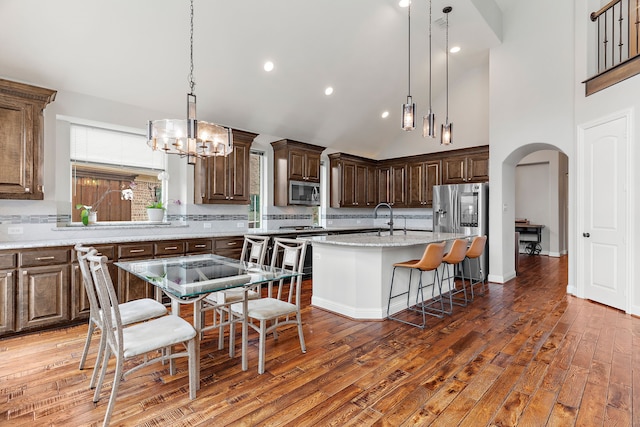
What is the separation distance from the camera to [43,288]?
A: 336 centimetres

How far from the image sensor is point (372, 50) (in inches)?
208

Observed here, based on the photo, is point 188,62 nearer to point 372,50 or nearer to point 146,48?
point 146,48

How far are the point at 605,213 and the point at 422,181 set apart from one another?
3.29 meters

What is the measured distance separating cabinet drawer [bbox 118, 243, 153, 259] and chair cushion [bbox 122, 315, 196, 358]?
1944 millimetres

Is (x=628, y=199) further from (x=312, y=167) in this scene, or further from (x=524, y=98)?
(x=312, y=167)

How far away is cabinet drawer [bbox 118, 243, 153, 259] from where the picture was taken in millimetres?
3826

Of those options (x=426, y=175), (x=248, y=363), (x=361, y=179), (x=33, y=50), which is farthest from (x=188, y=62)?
(x=426, y=175)

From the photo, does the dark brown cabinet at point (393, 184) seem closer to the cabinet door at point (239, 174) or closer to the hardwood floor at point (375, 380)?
the cabinet door at point (239, 174)

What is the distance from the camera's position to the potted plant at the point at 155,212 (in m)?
4.69

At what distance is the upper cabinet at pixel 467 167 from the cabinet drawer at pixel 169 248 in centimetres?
502

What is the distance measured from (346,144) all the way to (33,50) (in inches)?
209

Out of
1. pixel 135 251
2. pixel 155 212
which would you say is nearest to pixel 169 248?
pixel 135 251

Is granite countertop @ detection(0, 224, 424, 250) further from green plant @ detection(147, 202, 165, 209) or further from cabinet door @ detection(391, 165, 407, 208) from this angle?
cabinet door @ detection(391, 165, 407, 208)

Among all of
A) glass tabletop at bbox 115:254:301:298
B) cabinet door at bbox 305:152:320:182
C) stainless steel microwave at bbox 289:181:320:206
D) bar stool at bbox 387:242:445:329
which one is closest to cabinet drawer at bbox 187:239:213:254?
glass tabletop at bbox 115:254:301:298
